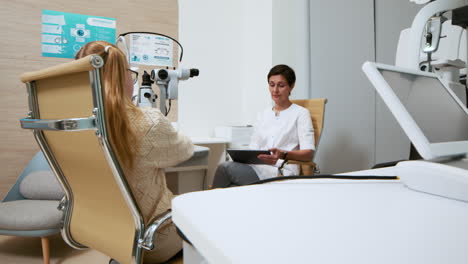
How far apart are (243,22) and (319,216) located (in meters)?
3.31

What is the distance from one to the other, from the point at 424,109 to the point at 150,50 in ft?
8.96

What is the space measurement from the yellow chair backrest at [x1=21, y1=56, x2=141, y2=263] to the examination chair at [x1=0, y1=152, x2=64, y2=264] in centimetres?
76

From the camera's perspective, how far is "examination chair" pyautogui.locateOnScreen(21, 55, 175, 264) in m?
0.77

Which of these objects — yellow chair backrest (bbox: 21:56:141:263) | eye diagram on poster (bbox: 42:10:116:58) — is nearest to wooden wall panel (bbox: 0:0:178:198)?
eye diagram on poster (bbox: 42:10:116:58)

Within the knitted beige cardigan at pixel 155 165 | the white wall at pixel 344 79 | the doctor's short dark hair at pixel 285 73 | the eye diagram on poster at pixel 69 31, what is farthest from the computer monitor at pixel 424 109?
the eye diagram on poster at pixel 69 31

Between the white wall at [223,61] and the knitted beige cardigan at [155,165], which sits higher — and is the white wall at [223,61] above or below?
above

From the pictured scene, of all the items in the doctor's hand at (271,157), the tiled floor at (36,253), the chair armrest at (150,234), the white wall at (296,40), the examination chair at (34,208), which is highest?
the white wall at (296,40)

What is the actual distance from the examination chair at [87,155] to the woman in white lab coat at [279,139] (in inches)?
37.1

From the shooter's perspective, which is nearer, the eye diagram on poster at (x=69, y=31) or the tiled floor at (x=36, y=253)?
the tiled floor at (x=36, y=253)

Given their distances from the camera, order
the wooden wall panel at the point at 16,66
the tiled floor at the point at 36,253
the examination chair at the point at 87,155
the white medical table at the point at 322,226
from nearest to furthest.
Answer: the white medical table at the point at 322,226, the examination chair at the point at 87,155, the tiled floor at the point at 36,253, the wooden wall panel at the point at 16,66

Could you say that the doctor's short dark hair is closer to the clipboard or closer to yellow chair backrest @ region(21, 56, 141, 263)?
the clipboard

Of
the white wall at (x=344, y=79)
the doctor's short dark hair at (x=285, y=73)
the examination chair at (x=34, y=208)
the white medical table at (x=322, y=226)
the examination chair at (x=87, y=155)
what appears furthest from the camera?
the white wall at (x=344, y=79)

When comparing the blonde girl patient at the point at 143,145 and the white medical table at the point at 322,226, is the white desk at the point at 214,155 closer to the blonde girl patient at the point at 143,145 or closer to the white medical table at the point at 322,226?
the blonde girl patient at the point at 143,145

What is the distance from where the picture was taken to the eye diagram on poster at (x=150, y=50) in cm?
291
